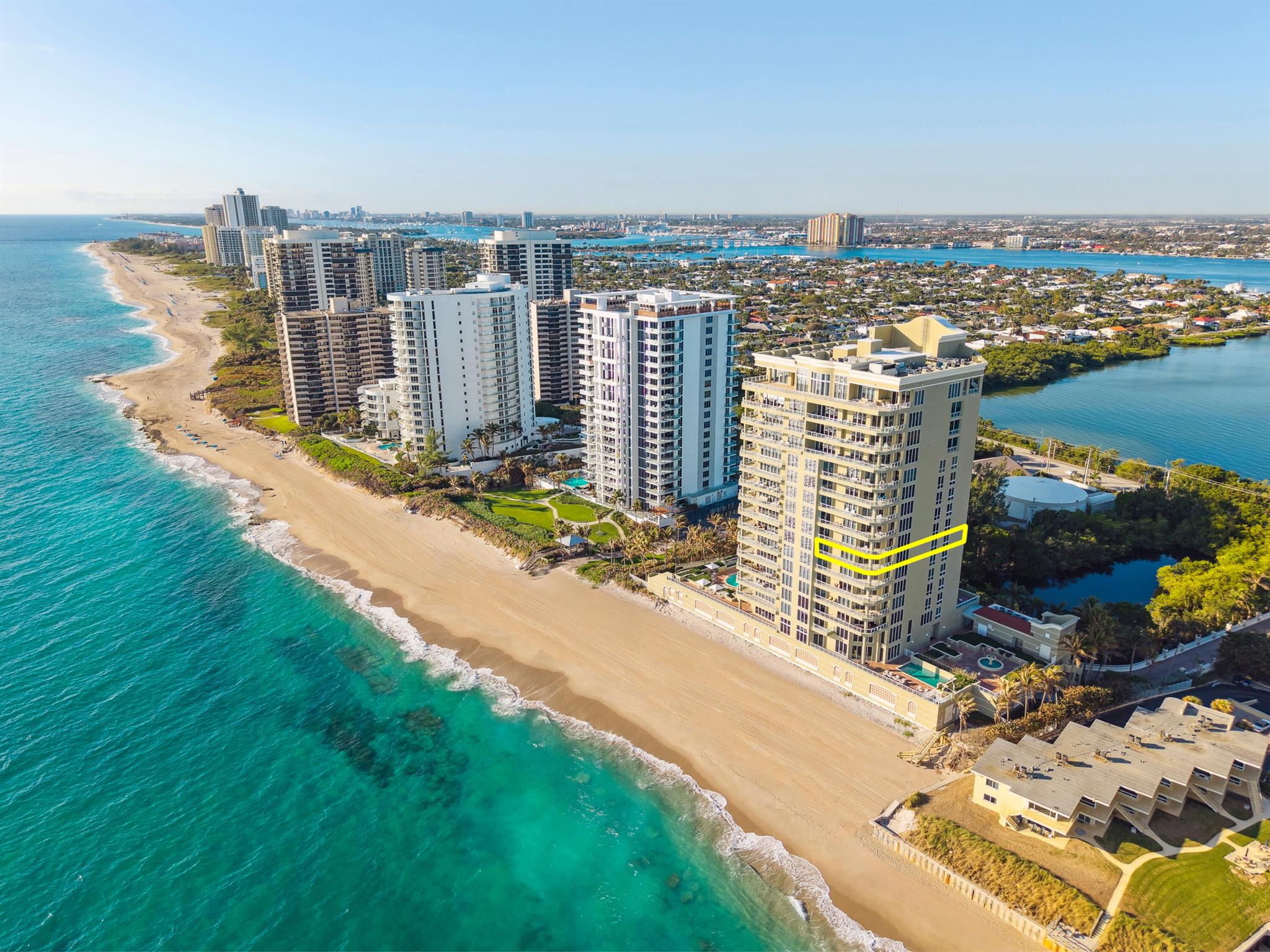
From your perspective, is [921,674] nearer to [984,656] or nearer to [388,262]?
[984,656]

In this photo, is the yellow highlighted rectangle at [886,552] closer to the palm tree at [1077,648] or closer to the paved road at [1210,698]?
the palm tree at [1077,648]

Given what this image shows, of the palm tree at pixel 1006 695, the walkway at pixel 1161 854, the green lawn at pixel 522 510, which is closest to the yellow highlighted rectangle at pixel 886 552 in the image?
the palm tree at pixel 1006 695

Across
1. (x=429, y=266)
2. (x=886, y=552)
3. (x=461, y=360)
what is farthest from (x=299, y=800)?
(x=429, y=266)

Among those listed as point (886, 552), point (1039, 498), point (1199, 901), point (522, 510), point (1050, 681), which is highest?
point (886, 552)

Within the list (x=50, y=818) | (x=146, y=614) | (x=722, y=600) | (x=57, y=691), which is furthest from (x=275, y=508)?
(x=722, y=600)

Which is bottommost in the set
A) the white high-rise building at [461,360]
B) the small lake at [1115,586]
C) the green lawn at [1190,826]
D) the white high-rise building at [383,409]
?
the small lake at [1115,586]

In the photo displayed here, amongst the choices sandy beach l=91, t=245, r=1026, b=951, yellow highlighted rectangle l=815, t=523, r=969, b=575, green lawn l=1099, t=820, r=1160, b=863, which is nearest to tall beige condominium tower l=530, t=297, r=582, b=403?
sandy beach l=91, t=245, r=1026, b=951
